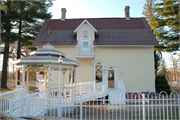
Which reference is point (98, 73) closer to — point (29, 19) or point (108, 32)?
point (108, 32)

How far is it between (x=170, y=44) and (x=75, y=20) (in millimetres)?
15247

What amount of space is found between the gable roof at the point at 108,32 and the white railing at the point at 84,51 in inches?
41.6

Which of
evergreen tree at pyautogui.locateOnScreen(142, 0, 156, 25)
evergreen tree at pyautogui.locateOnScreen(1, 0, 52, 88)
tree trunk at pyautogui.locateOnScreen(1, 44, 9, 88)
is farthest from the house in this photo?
evergreen tree at pyautogui.locateOnScreen(142, 0, 156, 25)

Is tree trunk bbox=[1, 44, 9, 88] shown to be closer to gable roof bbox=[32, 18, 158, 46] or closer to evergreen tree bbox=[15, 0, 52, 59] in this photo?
evergreen tree bbox=[15, 0, 52, 59]

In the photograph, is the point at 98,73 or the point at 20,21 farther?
the point at 20,21

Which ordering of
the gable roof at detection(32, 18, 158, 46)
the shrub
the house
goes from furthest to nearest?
the shrub < the gable roof at detection(32, 18, 158, 46) < the house

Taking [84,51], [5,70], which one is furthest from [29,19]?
[84,51]

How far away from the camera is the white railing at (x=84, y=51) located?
16327mm

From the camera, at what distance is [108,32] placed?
61.5ft

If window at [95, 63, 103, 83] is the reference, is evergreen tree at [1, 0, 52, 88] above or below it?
above

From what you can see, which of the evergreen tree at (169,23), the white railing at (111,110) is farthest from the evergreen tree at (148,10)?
the white railing at (111,110)

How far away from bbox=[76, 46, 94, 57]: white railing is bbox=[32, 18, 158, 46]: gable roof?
1.06 m

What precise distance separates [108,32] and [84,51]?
4435 mm

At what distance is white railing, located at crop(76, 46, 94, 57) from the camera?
16.3m
